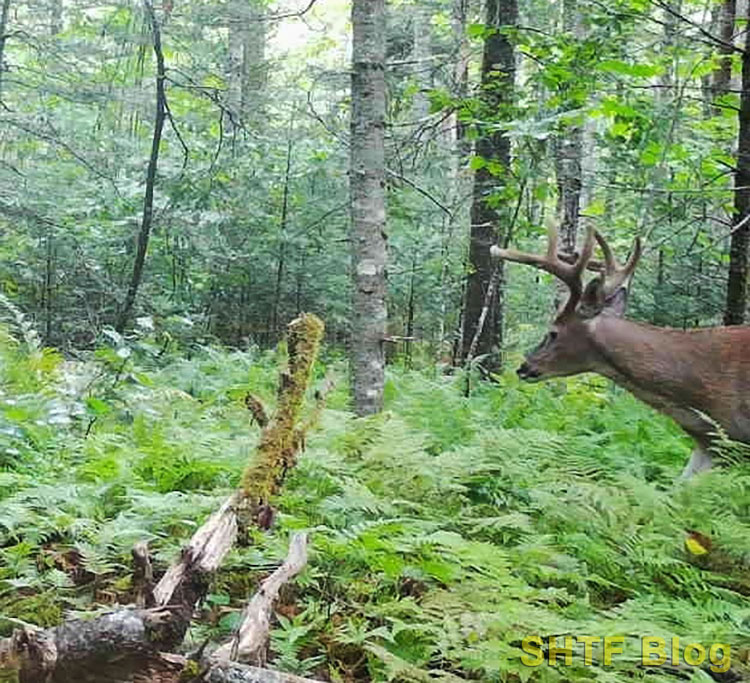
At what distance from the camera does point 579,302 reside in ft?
22.1

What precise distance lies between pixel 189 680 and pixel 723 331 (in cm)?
490

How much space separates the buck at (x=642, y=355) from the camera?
19.4ft

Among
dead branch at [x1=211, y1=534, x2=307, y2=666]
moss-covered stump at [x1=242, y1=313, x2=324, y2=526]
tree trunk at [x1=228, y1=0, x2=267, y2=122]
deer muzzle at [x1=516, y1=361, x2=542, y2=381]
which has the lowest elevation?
dead branch at [x1=211, y1=534, x2=307, y2=666]

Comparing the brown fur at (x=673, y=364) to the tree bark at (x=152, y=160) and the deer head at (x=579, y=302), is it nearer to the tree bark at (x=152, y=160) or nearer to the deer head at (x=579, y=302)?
the deer head at (x=579, y=302)

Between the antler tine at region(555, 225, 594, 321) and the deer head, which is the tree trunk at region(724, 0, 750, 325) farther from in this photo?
the antler tine at region(555, 225, 594, 321)

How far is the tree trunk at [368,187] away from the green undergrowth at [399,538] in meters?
0.83

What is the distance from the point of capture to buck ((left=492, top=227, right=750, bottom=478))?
5918 millimetres

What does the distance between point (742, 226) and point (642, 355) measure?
1309mm

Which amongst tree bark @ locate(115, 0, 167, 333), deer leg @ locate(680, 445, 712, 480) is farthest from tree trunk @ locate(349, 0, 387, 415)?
tree bark @ locate(115, 0, 167, 333)

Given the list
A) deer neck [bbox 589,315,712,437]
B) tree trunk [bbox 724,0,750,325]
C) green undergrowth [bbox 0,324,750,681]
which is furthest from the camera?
tree trunk [bbox 724,0,750,325]

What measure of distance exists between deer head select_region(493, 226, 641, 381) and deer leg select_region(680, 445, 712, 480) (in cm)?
109

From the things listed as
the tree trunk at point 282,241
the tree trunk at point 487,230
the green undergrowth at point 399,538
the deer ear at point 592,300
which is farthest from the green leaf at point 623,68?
the tree trunk at point 282,241

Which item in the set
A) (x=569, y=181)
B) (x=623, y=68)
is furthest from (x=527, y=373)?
(x=569, y=181)

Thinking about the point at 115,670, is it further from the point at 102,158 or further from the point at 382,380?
the point at 102,158
